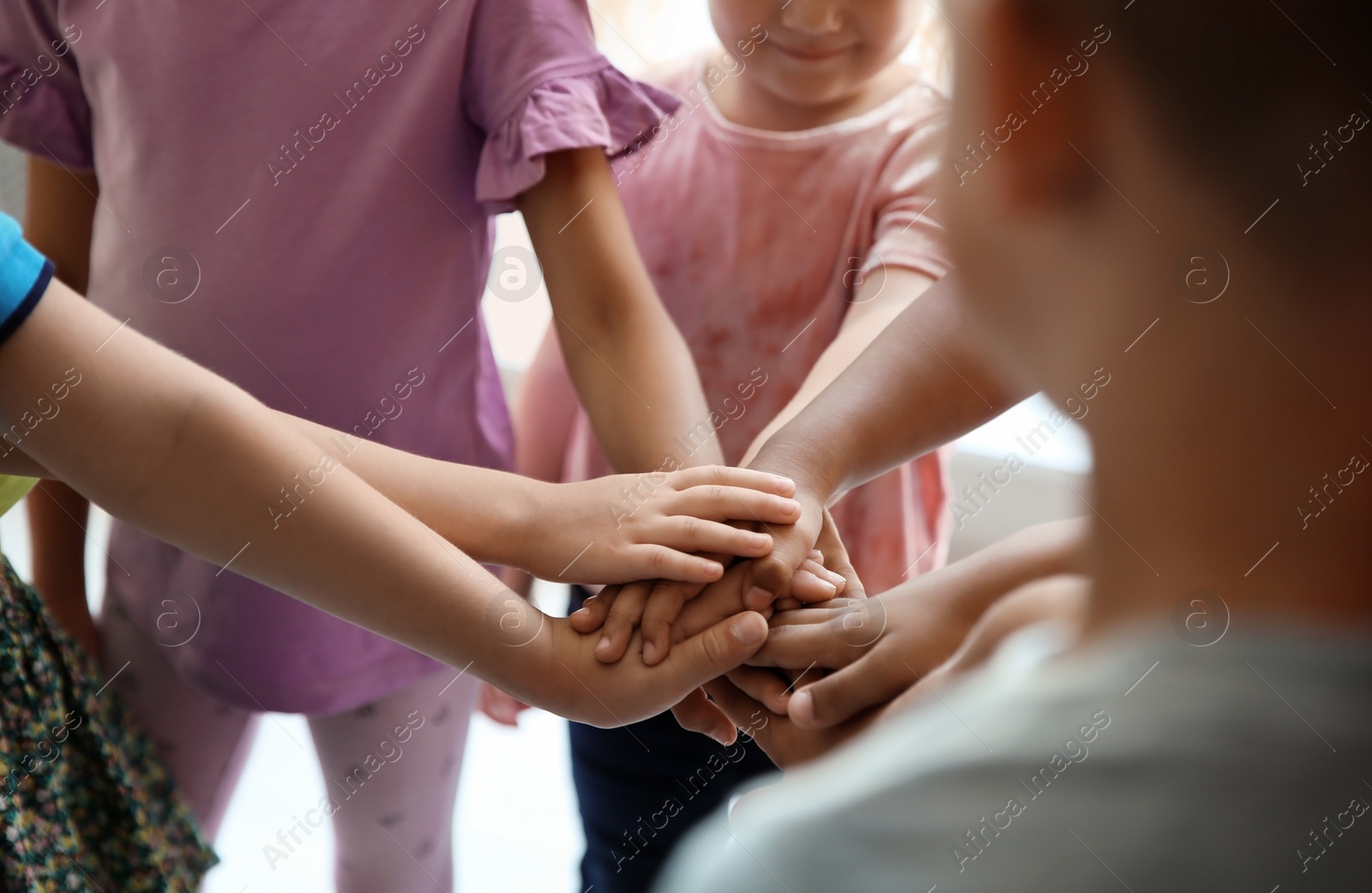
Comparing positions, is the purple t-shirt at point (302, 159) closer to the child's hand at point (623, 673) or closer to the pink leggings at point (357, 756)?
the pink leggings at point (357, 756)

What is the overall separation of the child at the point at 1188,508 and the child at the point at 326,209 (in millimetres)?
454

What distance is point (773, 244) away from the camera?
871 mm

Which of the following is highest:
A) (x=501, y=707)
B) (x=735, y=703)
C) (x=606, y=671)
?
(x=606, y=671)

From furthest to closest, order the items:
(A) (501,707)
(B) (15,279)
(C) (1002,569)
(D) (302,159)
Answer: (A) (501,707), (D) (302,159), (C) (1002,569), (B) (15,279)

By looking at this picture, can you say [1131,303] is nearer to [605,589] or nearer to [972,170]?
[972,170]

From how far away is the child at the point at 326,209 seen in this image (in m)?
0.75

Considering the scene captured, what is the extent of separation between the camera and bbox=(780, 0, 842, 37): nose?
31.5 inches

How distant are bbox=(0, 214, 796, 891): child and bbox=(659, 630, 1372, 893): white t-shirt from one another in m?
0.37

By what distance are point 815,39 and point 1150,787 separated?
0.66 m

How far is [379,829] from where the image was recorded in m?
0.95

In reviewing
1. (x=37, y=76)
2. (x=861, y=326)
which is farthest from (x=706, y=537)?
(x=37, y=76)

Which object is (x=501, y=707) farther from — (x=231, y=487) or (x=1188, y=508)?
(x=1188, y=508)

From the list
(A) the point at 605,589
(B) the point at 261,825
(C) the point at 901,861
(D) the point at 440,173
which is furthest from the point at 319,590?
(B) the point at 261,825

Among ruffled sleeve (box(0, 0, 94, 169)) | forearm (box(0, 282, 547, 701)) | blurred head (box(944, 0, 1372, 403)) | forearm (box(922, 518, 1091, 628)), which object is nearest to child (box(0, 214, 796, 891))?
forearm (box(0, 282, 547, 701))
